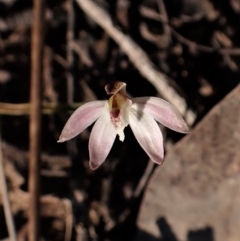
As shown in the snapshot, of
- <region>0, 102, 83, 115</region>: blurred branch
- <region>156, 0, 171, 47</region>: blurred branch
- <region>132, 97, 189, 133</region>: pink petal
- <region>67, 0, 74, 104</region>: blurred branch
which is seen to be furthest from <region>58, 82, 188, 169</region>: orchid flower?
<region>156, 0, 171, 47</region>: blurred branch

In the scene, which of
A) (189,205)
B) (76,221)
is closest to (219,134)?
(189,205)

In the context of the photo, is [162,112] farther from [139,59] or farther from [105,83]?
[105,83]

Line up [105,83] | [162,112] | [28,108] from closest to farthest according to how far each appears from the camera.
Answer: [162,112], [28,108], [105,83]

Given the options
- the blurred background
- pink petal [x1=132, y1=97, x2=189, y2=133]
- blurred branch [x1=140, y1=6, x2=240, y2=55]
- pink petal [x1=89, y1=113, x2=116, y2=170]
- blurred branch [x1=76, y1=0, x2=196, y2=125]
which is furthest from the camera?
blurred branch [x1=140, y1=6, x2=240, y2=55]

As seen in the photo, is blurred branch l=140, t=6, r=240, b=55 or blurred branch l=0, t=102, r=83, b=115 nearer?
blurred branch l=0, t=102, r=83, b=115

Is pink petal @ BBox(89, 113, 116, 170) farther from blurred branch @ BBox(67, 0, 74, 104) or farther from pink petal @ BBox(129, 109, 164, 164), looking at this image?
blurred branch @ BBox(67, 0, 74, 104)

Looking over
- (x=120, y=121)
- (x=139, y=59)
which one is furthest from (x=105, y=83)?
(x=120, y=121)
